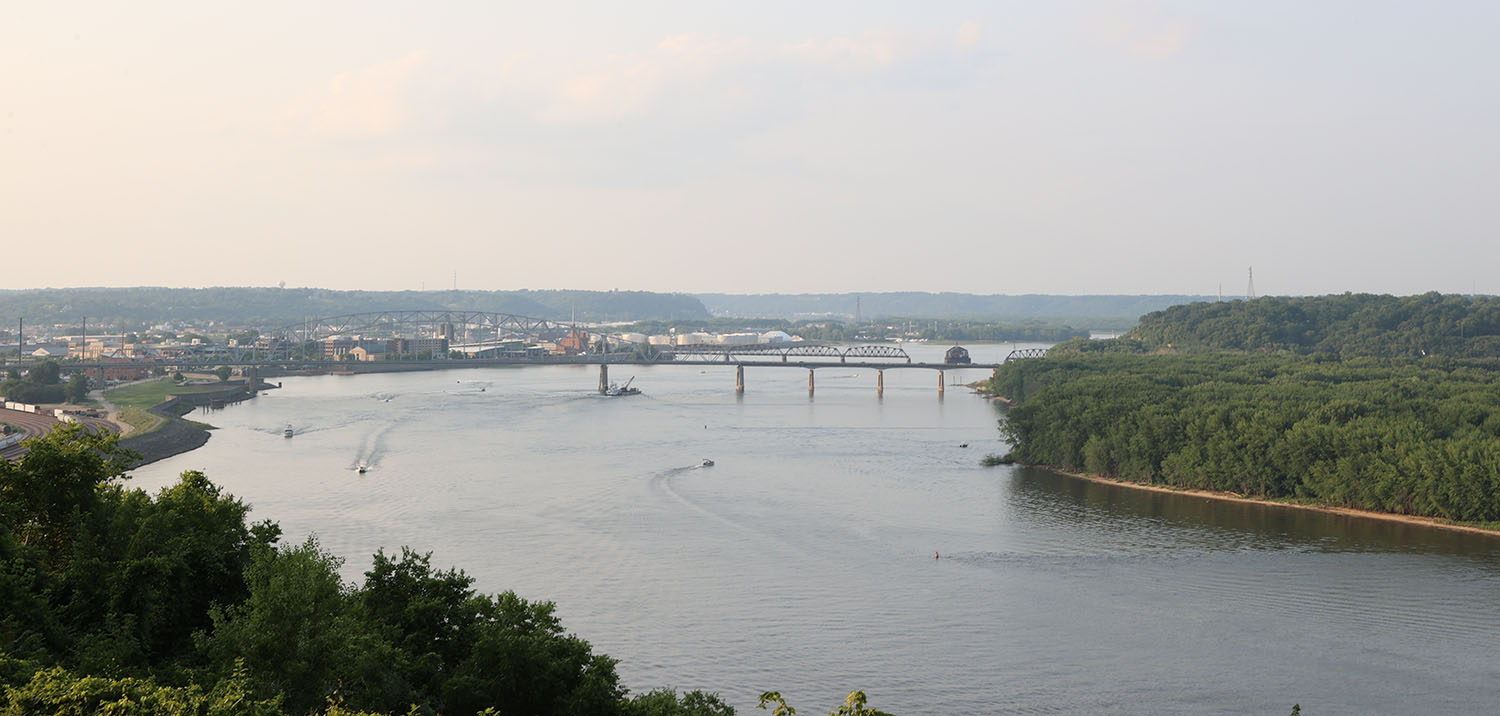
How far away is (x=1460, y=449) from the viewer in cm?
2459

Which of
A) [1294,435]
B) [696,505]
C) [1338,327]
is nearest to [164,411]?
[696,505]

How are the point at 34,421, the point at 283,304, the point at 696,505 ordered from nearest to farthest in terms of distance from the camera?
the point at 696,505, the point at 34,421, the point at 283,304

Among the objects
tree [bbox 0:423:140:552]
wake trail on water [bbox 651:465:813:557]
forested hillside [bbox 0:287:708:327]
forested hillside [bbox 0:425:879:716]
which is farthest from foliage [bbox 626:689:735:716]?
forested hillside [bbox 0:287:708:327]

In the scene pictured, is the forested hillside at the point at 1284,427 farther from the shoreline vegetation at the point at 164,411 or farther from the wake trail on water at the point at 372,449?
the shoreline vegetation at the point at 164,411

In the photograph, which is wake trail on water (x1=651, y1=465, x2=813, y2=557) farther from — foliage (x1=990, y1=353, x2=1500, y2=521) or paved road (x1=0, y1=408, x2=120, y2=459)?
paved road (x1=0, y1=408, x2=120, y2=459)

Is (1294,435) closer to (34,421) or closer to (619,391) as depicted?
(619,391)

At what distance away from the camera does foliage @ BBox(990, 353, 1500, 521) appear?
24.1 meters

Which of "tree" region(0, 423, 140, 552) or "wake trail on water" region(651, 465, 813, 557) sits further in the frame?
"wake trail on water" region(651, 465, 813, 557)

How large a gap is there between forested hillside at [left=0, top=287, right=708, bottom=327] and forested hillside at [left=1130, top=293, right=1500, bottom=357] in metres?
76.2

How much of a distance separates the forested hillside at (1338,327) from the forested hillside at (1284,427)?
39.5ft

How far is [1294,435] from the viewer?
1053 inches

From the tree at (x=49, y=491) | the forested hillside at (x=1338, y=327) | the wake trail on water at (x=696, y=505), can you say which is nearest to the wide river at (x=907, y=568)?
the wake trail on water at (x=696, y=505)

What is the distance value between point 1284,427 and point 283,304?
124662 mm

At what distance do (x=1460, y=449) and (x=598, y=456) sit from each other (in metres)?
19.0
